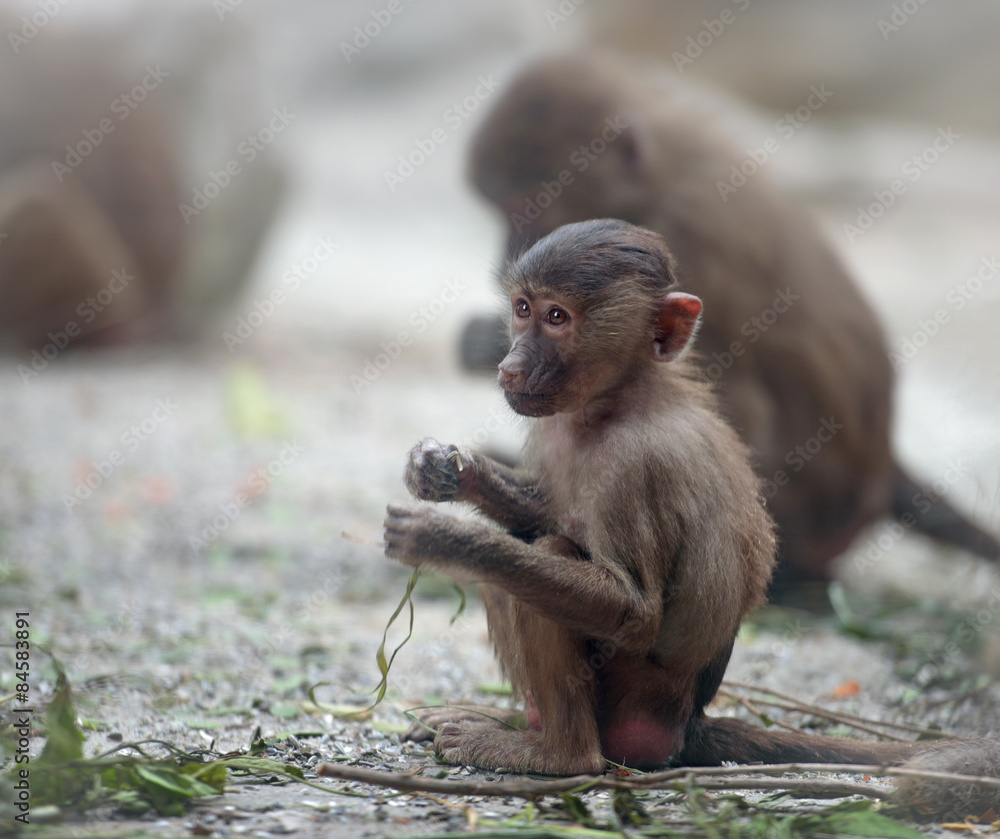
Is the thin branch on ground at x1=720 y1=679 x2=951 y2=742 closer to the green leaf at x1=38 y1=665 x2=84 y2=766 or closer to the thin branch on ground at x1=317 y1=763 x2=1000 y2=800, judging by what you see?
the thin branch on ground at x1=317 y1=763 x2=1000 y2=800

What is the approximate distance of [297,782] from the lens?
2.63 m

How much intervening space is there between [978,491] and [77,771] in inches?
140

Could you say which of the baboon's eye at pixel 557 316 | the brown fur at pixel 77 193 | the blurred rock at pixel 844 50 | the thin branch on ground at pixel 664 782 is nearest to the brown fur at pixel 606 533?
the baboon's eye at pixel 557 316

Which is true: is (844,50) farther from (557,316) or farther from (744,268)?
(557,316)

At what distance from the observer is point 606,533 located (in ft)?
8.65

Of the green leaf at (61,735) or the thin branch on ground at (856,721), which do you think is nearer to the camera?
the green leaf at (61,735)

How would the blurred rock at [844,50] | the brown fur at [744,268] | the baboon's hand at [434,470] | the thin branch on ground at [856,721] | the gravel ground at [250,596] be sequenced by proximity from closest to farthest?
the baboon's hand at [434,470]
the gravel ground at [250,596]
the thin branch on ground at [856,721]
the brown fur at [744,268]
the blurred rock at [844,50]

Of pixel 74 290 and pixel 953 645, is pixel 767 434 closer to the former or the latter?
pixel 953 645

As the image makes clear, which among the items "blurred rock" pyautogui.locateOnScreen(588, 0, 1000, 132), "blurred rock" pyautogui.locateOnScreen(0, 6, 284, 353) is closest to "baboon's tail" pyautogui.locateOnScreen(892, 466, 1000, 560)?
"blurred rock" pyautogui.locateOnScreen(0, 6, 284, 353)

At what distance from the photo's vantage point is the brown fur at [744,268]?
4.93m

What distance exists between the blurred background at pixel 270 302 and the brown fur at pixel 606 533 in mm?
368

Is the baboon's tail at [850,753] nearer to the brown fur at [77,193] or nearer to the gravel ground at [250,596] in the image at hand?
the gravel ground at [250,596]

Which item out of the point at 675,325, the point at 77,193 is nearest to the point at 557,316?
the point at 675,325

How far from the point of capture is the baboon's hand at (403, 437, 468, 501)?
112 inches
